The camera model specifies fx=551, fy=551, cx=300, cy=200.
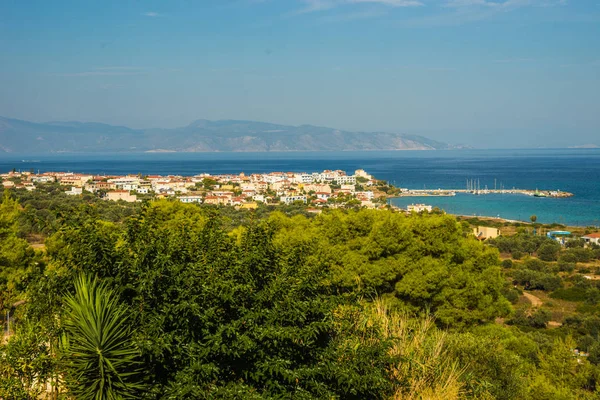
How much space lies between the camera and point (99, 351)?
4.04m

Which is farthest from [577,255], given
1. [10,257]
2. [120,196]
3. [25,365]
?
[120,196]

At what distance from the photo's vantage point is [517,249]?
109ft

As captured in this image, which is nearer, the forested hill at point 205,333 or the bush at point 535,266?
the forested hill at point 205,333

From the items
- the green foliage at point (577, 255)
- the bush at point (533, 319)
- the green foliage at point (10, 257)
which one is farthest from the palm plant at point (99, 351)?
the green foliage at point (577, 255)

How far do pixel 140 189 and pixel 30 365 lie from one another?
59882 millimetres

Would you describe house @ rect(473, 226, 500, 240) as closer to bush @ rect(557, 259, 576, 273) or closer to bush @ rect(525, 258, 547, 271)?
bush @ rect(557, 259, 576, 273)

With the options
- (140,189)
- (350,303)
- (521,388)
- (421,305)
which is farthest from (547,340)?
(140,189)

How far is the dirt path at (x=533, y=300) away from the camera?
69.2ft

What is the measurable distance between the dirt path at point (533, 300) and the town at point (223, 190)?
27.0 metres

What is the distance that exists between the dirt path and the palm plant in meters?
19.7

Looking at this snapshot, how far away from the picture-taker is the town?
52.8m

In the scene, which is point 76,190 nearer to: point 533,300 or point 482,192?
point 533,300

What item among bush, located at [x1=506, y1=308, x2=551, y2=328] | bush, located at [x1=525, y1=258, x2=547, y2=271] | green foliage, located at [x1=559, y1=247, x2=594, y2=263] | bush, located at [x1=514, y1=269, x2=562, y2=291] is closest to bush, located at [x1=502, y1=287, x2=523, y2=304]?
bush, located at [x1=514, y1=269, x2=562, y2=291]

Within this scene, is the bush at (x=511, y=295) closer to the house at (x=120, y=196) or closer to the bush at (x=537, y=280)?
the bush at (x=537, y=280)
